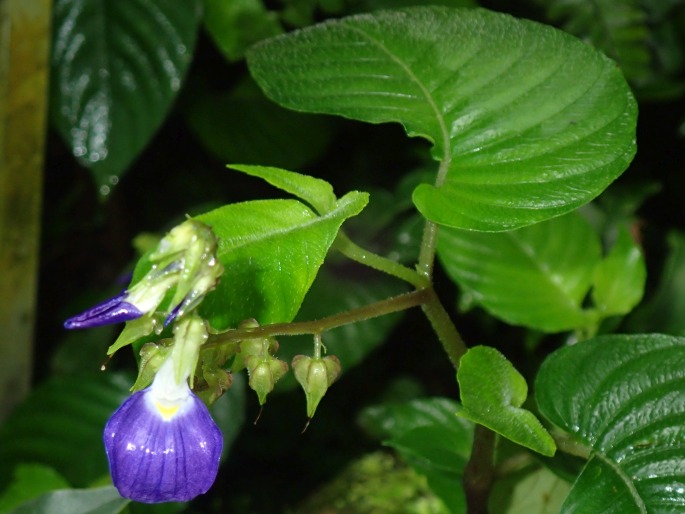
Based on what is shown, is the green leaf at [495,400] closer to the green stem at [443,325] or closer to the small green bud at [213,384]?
the green stem at [443,325]

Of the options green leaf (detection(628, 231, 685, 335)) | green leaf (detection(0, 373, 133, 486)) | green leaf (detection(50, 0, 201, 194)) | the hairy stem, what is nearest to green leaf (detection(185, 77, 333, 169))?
green leaf (detection(50, 0, 201, 194))

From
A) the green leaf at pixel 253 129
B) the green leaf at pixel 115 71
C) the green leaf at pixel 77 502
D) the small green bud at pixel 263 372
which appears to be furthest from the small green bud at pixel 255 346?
the green leaf at pixel 253 129

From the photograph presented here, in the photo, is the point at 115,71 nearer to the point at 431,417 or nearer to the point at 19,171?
the point at 19,171

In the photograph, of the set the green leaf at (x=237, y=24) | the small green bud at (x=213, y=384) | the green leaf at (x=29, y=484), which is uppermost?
the small green bud at (x=213, y=384)

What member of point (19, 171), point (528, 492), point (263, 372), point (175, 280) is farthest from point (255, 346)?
point (19, 171)

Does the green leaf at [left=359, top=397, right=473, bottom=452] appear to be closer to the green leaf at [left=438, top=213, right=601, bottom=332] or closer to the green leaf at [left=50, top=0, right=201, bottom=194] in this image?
the green leaf at [left=438, top=213, right=601, bottom=332]

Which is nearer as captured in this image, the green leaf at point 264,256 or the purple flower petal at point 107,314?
the purple flower petal at point 107,314

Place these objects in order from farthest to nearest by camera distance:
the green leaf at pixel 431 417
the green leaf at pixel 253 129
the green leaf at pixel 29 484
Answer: the green leaf at pixel 253 129, the green leaf at pixel 29 484, the green leaf at pixel 431 417
